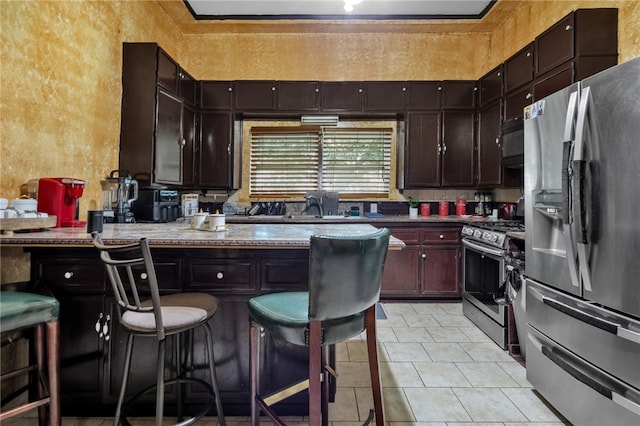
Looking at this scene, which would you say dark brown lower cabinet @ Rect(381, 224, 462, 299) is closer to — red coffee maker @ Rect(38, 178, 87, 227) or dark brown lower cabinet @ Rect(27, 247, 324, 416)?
dark brown lower cabinet @ Rect(27, 247, 324, 416)

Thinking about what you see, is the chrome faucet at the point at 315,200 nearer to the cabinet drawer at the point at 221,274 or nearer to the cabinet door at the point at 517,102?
the cabinet door at the point at 517,102

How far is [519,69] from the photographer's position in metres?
3.31

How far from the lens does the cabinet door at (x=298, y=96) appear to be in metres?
4.20

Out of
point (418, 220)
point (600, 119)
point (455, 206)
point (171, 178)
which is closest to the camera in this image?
point (600, 119)

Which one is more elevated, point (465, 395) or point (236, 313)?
point (236, 313)

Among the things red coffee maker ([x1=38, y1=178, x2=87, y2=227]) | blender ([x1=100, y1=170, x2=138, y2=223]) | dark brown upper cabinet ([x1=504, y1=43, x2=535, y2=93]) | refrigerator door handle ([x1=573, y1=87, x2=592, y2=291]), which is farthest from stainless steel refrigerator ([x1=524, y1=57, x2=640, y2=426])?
blender ([x1=100, y1=170, x2=138, y2=223])

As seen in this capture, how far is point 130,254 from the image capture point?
175cm

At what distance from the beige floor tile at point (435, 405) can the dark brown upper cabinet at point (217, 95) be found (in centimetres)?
374

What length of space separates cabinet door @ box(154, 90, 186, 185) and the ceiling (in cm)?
138

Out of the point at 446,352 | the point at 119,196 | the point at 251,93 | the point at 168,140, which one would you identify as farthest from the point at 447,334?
the point at 251,93

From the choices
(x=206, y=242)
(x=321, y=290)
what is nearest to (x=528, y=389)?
(x=321, y=290)

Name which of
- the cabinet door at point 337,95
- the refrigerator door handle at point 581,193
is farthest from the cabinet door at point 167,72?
the refrigerator door handle at point 581,193

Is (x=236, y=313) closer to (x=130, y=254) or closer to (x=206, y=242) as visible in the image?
(x=206, y=242)

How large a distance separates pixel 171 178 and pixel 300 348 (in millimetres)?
2478
